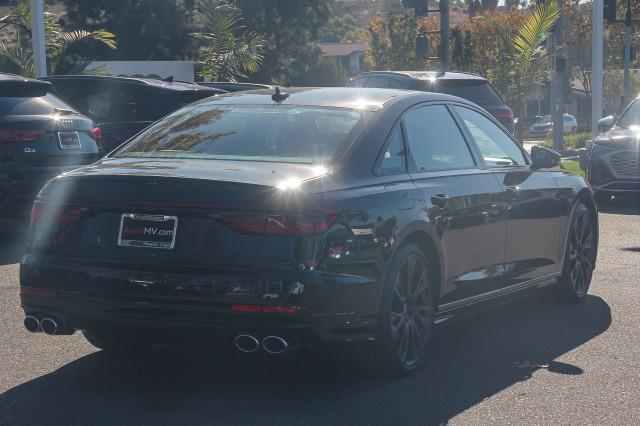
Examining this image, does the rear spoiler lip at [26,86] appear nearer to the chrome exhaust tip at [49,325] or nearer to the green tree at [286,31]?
the chrome exhaust tip at [49,325]

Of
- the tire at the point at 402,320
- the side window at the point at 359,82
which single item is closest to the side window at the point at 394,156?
the tire at the point at 402,320

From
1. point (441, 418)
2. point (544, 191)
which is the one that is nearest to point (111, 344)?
point (441, 418)

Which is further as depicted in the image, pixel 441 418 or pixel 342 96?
pixel 342 96

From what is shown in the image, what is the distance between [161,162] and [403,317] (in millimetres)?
1520

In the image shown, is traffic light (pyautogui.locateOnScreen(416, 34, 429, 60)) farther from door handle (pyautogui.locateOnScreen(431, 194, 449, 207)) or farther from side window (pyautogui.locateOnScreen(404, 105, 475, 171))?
door handle (pyautogui.locateOnScreen(431, 194, 449, 207))

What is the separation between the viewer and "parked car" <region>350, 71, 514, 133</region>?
18312 mm

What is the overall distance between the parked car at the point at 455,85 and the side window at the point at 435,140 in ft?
35.5

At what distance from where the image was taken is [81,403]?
584 centimetres

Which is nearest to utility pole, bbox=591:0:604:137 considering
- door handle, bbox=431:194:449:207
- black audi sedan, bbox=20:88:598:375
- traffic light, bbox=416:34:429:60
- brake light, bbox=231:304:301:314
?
traffic light, bbox=416:34:429:60

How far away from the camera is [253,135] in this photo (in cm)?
656

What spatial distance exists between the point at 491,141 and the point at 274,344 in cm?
286

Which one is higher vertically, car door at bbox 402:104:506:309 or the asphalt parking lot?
car door at bbox 402:104:506:309

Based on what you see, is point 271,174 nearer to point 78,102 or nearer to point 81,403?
point 81,403

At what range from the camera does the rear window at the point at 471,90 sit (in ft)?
60.2
